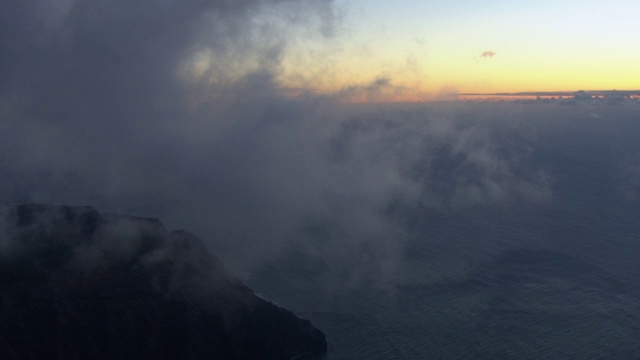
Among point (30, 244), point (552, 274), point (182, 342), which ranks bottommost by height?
point (552, 274)

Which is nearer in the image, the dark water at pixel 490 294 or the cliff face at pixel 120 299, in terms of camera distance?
the cliff face at pixel 120 299

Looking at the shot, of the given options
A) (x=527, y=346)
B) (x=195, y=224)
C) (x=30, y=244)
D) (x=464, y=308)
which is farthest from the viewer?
(x=195, y=224)

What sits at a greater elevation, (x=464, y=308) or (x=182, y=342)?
A: (x=182, y=342)

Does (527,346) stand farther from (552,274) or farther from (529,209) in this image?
(529,209)

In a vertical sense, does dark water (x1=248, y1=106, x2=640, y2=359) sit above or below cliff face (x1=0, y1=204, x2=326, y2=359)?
below

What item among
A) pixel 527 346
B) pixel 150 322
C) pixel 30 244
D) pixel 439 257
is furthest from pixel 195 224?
pixel 527 346
